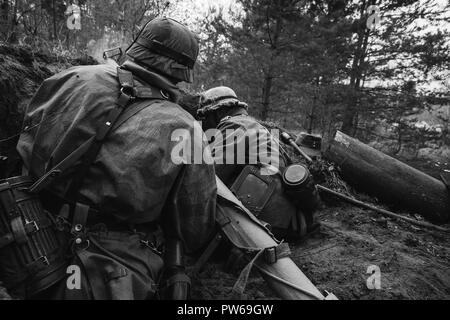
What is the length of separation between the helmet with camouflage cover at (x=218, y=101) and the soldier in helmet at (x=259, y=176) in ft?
0.06

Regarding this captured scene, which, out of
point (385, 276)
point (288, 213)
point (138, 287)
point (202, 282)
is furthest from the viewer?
point (288, 213)

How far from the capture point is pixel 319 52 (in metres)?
9.30

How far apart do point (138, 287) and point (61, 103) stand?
125cm

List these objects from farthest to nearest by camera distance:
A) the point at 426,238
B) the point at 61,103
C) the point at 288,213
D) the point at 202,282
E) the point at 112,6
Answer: the point at 112,6, the point at 426,238, the point at 288,213, the point at 202,282, the point at 61,103

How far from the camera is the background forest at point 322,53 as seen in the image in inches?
356

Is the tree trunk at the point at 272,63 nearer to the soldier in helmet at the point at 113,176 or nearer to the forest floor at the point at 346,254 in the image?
the forest floor at the point at 346,254

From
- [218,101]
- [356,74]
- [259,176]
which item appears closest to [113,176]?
[259,176]

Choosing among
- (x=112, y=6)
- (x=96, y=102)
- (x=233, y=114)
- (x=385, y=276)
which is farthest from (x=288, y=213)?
(x=112, y=6)

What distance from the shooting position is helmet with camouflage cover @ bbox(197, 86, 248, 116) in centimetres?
461

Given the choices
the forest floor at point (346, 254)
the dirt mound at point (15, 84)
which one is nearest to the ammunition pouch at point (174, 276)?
the forest floor at point (346, 254)

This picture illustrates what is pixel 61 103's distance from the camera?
1.94 m

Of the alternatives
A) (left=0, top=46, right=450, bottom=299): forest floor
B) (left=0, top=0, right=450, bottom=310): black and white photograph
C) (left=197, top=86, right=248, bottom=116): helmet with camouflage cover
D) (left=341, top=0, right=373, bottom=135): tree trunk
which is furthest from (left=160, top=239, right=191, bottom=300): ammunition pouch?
(left=341, top=0, right=373, bottom=135): tree trunk
